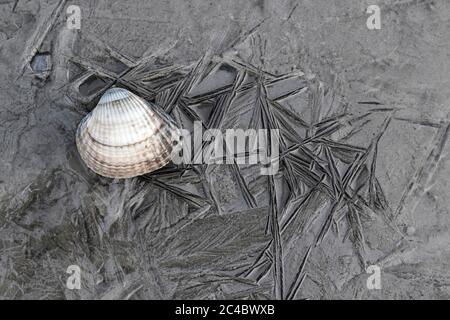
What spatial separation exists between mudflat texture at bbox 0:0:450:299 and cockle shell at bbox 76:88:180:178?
16cm

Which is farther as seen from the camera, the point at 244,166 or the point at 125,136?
the point at 244,166

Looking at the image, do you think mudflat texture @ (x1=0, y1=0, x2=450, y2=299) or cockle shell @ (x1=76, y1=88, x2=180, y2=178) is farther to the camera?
mudflat texture @ (x1=0, y1=0, x2=450, y2=299)

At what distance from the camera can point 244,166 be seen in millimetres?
2771

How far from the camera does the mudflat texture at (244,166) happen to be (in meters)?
2.74

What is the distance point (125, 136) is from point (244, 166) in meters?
0.73

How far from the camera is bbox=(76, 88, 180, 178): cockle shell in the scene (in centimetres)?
242

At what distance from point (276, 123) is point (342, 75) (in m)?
0.49

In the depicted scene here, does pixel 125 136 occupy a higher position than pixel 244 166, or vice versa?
pixel 125 136

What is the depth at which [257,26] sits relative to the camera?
110 inches

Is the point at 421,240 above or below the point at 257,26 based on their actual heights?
below

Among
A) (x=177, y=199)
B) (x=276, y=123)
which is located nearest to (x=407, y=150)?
(x=276, y=123)

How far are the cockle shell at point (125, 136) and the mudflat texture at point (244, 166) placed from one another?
16 centimetres

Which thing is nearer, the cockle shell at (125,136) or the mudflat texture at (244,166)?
the cockle shell at (125,136)

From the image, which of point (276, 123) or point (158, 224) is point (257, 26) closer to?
point (276, 123)
